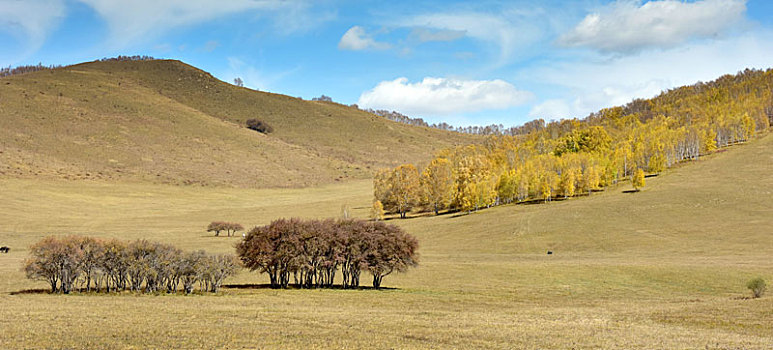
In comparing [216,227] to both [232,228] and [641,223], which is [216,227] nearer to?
[232,228]

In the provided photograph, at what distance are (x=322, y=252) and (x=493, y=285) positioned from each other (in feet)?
53.3

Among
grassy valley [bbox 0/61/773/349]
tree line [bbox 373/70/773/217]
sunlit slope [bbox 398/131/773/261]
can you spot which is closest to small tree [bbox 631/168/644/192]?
tree line [bbox 373/70/773/217]

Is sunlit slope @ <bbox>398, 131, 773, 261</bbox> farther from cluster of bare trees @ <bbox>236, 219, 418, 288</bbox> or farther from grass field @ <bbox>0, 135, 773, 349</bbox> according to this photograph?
cluster of bare trees @ <bbox>236, 219, 418, 288</bbox>

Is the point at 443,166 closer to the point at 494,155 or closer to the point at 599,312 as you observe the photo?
the point at 494,155

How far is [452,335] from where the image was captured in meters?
24.9

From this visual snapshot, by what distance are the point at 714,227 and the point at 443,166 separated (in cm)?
6081

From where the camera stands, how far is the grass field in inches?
949

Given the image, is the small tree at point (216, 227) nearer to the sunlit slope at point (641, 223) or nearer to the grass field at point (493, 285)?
the grass field at point (493, 285)

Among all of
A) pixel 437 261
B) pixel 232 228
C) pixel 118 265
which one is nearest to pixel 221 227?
pixel 232 228

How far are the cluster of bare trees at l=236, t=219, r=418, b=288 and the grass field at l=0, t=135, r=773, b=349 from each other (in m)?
3.28

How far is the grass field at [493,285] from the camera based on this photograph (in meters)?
24.1

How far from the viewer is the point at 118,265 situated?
148ft

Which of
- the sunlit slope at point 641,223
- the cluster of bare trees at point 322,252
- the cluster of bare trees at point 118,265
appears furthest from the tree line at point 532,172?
the cluster of bare trees at point 118,265

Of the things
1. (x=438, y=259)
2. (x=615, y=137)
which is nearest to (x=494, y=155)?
(x=615, y=137)
